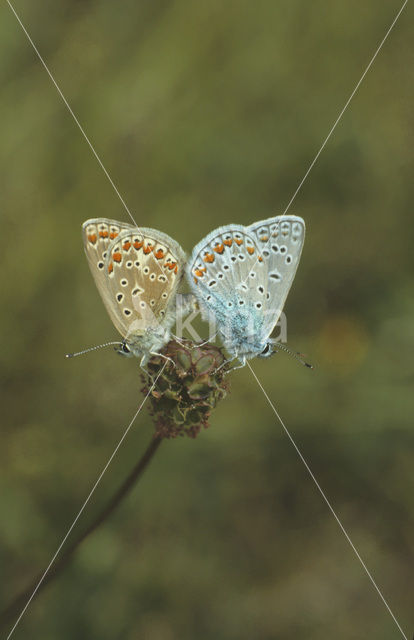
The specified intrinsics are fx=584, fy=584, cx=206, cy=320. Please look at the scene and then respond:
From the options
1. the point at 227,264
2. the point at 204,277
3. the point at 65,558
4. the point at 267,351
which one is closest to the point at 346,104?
the point at 227,264

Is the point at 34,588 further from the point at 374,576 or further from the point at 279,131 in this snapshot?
the point at 279,131

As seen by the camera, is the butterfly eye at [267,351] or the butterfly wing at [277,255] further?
the butterfly eye at [267,351]

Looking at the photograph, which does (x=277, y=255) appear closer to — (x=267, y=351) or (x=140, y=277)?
(x=267, y=351)

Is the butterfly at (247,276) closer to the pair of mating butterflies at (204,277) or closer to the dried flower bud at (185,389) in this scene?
the pair of mating butterflies at (204,277)

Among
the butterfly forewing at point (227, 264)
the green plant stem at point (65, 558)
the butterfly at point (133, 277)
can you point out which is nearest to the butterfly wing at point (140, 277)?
the butterfly at point (133, 277)

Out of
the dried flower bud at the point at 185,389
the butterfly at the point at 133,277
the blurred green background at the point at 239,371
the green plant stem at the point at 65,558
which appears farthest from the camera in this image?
the blurred green background at the point at 239,371

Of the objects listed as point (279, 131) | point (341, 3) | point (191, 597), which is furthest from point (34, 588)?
point (341, 3)

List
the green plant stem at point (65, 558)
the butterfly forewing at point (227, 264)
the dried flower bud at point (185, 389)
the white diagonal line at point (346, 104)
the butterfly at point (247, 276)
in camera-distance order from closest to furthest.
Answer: the green plant stem at point (65, 558) → the dried flower bud at point (185, 389) → the butterfly at point (247, 276) → the butterfly forewing at point (227, 264) → the white diagonal line at point (346, 104)

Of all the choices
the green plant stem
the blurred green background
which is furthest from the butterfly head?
the blurred green background

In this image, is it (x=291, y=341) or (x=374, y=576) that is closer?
(x=374, y=576)
